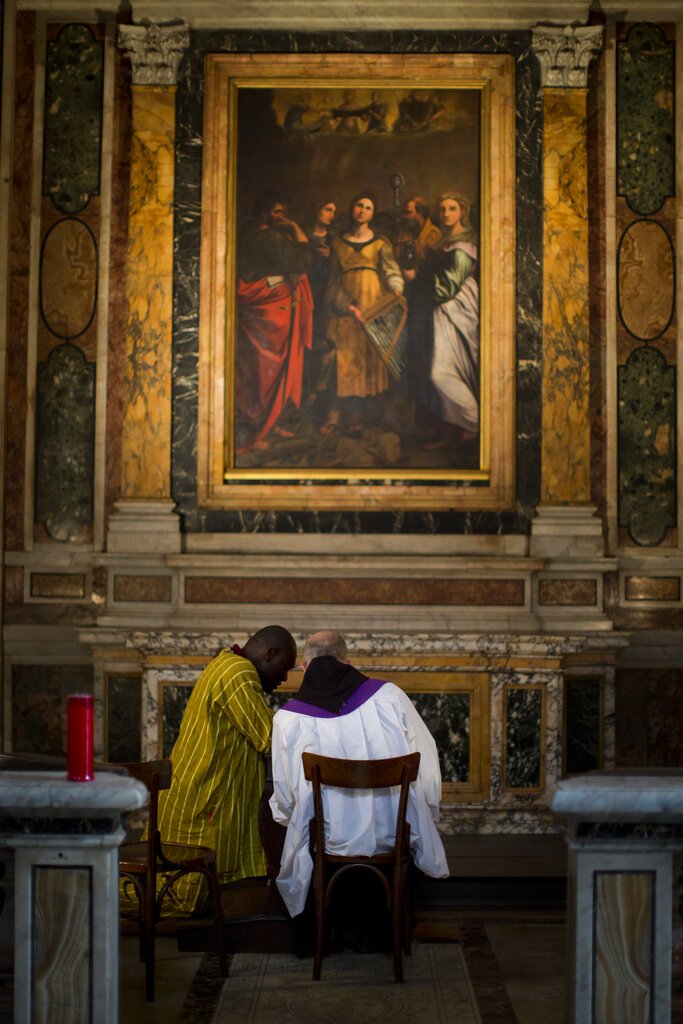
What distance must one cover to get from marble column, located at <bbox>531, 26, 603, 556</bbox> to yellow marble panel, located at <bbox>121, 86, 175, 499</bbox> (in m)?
2.32

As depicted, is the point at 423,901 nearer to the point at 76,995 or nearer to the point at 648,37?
the point at 76,995

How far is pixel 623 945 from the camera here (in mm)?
4074

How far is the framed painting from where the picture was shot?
28.3 ft

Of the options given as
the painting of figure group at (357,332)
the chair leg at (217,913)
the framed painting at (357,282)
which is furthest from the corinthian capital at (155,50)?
the chair leg at (217,913)

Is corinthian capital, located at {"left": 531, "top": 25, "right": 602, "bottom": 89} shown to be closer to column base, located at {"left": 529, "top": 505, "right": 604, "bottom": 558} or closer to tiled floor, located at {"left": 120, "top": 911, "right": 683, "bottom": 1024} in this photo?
column base, located at {"left": 529, "top": 505, "right": 604, "bottom": 558}

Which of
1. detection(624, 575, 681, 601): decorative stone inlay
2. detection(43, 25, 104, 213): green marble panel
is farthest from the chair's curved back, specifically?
detection(43, 25, 104, 213): green marble panel

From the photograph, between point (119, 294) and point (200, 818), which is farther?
point (119, 294)

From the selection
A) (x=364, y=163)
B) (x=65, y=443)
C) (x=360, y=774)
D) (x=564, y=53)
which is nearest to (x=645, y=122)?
(x=564, y=53)

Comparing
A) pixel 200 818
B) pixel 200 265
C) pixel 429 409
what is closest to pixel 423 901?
pixel 200 818

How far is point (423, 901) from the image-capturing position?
7.36 metres

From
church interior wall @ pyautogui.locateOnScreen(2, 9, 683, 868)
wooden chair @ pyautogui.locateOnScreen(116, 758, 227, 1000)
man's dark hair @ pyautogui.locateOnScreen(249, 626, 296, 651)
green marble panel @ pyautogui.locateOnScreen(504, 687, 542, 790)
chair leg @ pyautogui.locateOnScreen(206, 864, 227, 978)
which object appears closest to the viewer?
wooden chair @ pyautogui.locateOnScreen(116, 758, 227, 1000)

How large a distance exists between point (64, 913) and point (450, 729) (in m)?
4.28

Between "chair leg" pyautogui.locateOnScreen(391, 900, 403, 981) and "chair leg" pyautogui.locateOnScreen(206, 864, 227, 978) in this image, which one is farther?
"chair leg" pyautogui.locateOnScreen(206, 864, 227, 978)

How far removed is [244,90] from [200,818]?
4.76m
